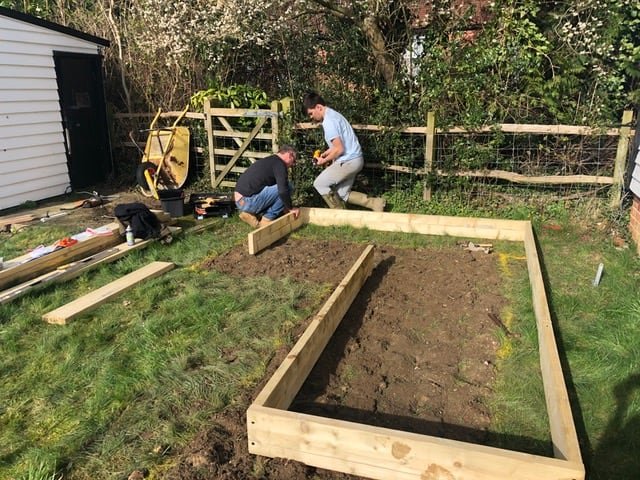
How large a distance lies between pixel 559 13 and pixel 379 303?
5.40 meters

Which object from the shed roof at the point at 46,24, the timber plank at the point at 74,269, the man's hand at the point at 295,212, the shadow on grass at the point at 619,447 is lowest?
the shadow on grass at the point at 619,447

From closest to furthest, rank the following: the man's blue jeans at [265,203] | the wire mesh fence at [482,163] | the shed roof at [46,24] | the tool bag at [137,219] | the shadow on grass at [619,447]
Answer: the shadow on grass at [619,447], the tool bag at [137,219], the man's blue jeans at [265,203], the wire mesh fence at [482,163], the shed roof at [46,24]

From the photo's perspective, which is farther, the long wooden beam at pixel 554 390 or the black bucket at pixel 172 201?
the black bucket at pixel 172 201

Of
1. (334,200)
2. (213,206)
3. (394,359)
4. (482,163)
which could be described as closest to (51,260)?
(213,206)

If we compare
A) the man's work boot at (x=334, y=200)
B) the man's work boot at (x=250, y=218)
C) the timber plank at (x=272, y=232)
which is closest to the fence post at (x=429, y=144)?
the man's work boot at (x=334, y=200)

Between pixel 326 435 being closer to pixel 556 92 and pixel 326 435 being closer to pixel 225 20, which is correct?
pixel 556 92

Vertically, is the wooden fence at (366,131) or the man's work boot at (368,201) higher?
the wooden fence at (366,131)

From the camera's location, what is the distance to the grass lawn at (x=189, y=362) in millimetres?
2916

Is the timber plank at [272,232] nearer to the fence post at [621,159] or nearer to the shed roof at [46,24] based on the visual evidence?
the fence post at [621,159]

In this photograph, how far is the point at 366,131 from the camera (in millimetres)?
8141

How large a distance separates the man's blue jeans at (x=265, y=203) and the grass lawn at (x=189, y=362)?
1.60 m

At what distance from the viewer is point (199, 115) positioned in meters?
9.21

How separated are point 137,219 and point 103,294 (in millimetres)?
1656

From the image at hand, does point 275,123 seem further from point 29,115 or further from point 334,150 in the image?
point 29,115
